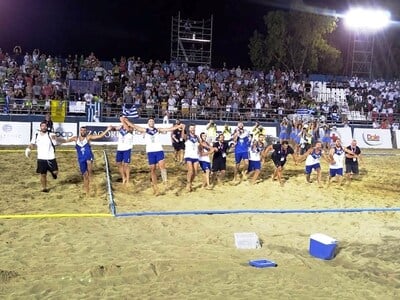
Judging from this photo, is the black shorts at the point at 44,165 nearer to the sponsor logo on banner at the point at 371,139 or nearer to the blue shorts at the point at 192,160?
the blue shorts at the point at 192,160

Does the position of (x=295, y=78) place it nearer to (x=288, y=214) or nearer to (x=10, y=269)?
(x=288, y=214)

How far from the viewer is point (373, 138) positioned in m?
24.2

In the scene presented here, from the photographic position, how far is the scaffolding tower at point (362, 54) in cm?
3534

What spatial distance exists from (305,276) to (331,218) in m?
3.51

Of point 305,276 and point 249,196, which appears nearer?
point 305,276

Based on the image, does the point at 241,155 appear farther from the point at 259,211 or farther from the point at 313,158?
the point at 259,211

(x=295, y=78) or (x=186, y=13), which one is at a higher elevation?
(x=186, y=13)

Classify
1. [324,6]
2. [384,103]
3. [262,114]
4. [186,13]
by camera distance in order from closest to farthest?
[262,114]
[384,103]
[186,13]
[324,6]

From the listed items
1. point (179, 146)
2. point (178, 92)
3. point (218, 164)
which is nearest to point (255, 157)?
point (218, 164)

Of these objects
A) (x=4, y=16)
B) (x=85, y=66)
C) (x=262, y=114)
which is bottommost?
(x=262, y=114)

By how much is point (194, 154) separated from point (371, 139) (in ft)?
47.9

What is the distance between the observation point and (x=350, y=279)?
639cm

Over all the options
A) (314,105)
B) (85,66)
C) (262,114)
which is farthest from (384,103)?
(85,66)

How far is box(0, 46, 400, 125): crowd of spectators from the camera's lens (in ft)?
73.3
